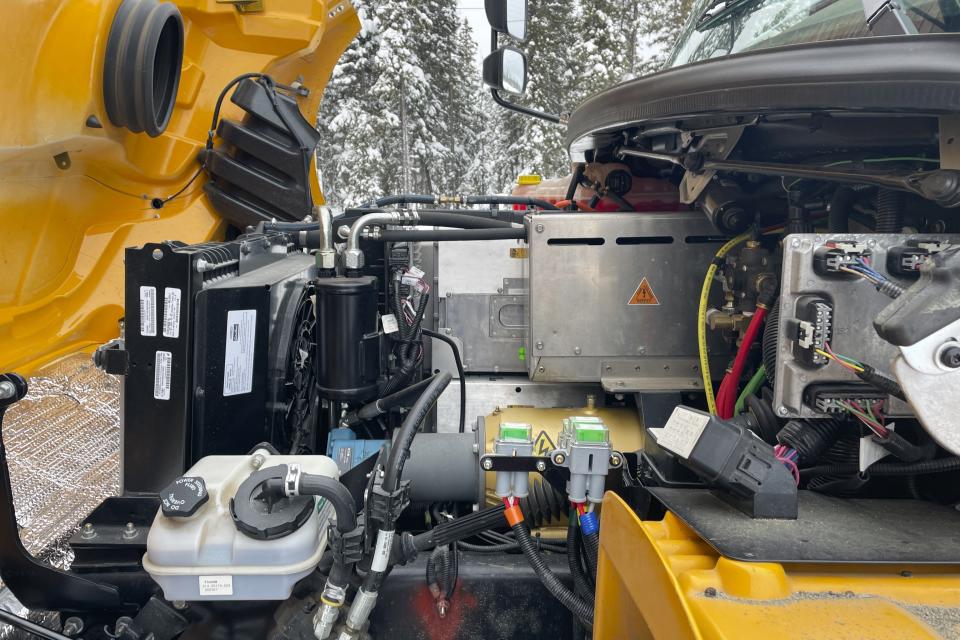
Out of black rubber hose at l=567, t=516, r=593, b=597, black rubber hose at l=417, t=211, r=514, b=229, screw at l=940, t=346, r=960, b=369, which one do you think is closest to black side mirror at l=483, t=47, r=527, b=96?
black rubber hose at l=417, t=211, r=514, b=229

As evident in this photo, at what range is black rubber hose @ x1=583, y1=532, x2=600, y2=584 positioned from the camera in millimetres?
1559

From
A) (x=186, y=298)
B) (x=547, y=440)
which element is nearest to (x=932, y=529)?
(x=547, y=440)

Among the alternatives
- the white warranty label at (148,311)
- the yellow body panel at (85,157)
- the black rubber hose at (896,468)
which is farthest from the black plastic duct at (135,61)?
the black rubber hose at (896,468)

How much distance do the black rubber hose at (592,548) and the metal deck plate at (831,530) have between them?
0.82 ft

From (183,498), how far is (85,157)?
1845mm

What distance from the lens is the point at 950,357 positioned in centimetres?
94

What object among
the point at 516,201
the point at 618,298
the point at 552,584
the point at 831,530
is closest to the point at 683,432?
the point at 831,530

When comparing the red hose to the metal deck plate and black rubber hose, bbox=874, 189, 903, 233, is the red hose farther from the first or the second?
the metal deck plate

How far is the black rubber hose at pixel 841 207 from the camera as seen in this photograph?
1545 millimetres

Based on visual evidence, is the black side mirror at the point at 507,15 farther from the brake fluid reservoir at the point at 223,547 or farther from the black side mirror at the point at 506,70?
the brake fluid reservoir at the point at 223,547

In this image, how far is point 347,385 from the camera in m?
2.01

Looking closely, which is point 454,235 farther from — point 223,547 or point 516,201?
point 223,547

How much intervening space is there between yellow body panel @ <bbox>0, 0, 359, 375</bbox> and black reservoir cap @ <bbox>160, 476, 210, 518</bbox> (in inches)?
51.1

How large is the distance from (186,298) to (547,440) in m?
1.09
